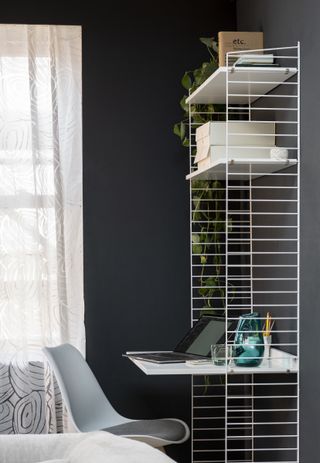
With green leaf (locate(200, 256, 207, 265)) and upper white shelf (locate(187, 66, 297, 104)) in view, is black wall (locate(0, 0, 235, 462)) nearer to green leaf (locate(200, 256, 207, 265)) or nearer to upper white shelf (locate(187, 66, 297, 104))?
green leaf (locate(200, 256, 207, 265))

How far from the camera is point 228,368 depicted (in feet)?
12.2

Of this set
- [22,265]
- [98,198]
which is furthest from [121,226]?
[22,265]

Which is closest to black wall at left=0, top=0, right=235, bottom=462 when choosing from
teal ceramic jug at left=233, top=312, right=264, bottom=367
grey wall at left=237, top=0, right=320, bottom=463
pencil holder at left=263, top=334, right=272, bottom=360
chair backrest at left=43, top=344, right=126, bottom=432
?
chair backrest at left=43, top=344, right=126, bottom=432

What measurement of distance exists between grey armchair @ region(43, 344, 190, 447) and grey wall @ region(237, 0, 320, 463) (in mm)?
788

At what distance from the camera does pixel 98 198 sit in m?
4.99

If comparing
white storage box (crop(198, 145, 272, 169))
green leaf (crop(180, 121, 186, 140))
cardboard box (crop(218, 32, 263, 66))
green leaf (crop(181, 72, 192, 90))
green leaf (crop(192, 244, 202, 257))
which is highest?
cardboard box (crop(218, 32, 263, 66))

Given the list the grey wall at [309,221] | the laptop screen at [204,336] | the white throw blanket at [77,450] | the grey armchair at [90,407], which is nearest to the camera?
the white throw blanket at [77,450]

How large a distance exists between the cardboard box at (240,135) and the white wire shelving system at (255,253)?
0.01 metres

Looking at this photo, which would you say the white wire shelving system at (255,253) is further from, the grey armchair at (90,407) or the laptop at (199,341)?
the grey armchair at (90,407)

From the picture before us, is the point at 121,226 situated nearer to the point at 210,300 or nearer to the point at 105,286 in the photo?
the point at 105,286

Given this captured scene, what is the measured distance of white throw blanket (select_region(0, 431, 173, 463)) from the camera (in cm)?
246

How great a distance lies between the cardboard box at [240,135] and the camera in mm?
3867

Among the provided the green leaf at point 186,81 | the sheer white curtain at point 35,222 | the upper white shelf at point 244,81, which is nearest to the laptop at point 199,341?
the sheer white curtain at point 35,222

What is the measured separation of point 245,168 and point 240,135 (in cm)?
19
